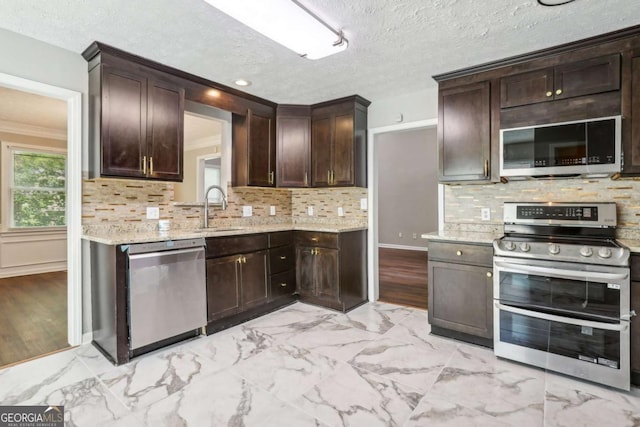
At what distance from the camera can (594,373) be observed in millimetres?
2119

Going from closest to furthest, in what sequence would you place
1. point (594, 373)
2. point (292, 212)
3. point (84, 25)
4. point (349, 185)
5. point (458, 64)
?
point (594, 373) < point (84, 25) < point (458, 64) < point (349, 185) < point (292, 212)

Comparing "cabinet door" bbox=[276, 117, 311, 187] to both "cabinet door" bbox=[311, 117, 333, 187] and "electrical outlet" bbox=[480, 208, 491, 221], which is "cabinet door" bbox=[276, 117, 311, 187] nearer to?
"cabinet door" bbox=[311, 117, 333, 187]

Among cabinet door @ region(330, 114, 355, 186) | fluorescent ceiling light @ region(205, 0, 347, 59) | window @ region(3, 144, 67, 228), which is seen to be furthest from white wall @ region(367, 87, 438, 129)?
window @ region(3, 144, 67, 228)

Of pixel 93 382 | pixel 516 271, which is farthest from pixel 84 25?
pixel 516 271

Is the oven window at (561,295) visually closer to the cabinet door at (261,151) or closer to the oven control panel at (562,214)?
the oven control panel at (562,214)

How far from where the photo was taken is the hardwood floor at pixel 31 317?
263 centimetres

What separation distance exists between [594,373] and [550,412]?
0.56m

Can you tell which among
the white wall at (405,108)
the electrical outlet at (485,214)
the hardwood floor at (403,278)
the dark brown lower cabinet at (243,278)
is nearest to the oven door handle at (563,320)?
the electrical outlet at (485,214)

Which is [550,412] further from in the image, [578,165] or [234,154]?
[234,154]

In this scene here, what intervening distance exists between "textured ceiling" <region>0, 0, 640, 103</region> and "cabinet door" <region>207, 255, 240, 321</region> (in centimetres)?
178

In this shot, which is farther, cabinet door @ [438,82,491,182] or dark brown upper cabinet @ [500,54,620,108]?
cabinet door @ [438,82,491,182]

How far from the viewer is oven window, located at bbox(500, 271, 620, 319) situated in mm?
2102

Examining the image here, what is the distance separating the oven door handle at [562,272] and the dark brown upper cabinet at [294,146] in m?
2.36

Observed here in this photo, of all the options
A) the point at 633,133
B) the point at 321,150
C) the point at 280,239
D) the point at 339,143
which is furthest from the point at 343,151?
the point at 633,133
